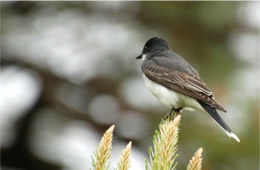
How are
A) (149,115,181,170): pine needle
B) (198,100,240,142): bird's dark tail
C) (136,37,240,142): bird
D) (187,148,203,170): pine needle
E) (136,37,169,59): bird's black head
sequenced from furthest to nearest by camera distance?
(136,37,169,59): bird's black head
(136,37,240,142): bird
(198,100,240,142): bird's dark tail
(149,115,181,170): pine needle
(187,148,203,170): pine needle

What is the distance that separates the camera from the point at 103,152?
233cm

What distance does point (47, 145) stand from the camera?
7164 mm

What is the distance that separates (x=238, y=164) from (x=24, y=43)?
3.46m

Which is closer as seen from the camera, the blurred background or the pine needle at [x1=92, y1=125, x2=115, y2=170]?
Answer: the pine needle at [x1=92, y1=125, x2=115, y2=170]

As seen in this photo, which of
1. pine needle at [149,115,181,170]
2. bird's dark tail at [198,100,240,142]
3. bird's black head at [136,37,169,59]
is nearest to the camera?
pine needle at [149,115,181,170]

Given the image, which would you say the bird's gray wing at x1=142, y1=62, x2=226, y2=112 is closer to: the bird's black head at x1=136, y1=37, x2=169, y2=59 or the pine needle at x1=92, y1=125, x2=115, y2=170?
the bird's black head at x1=136, y1=37, x2=169, y2=59

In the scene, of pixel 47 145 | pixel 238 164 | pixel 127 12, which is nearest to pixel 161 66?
pixel 238 164

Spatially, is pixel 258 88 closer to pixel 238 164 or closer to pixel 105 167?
pixel 238 164

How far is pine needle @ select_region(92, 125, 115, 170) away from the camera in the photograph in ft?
7.52

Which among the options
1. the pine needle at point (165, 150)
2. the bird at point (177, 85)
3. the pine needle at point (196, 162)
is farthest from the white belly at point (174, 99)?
the pine needle at point (196, 162)

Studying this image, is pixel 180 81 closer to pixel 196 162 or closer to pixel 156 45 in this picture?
pixel 156 45

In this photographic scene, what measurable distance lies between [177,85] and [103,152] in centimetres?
242

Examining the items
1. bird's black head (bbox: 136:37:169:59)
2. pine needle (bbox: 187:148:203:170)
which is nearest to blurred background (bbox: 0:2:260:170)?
bird's black head (bbox: 136:37:169:59)

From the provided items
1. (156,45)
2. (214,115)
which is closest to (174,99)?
(214,115)
